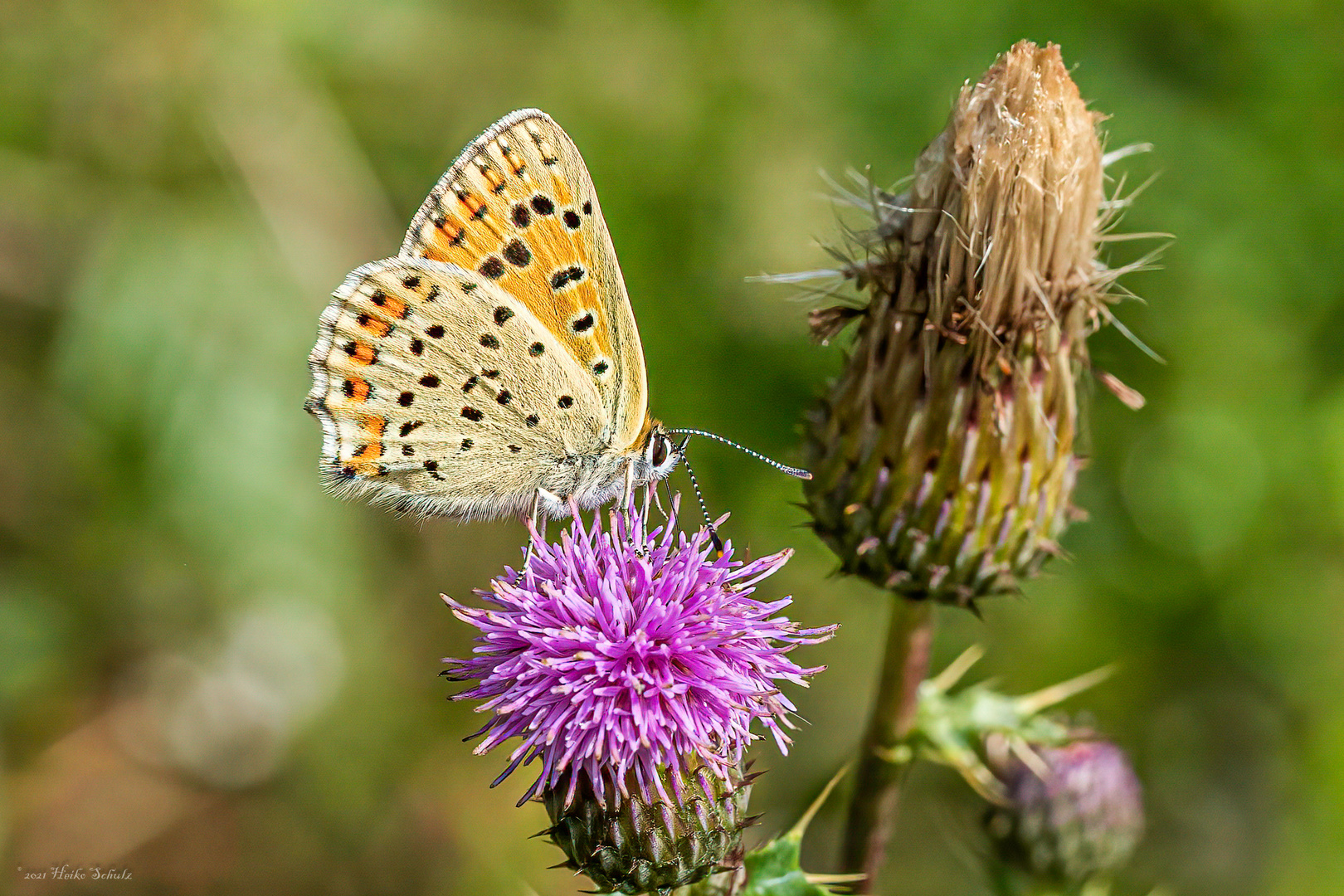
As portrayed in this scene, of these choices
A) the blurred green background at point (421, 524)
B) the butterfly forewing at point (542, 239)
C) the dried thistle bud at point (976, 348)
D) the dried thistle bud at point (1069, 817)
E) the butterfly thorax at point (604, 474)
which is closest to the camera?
the dried thistle bud at point (976, 348)

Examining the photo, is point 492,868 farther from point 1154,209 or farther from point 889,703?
point 1154,209

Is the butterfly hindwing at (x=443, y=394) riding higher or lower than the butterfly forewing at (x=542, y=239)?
lower

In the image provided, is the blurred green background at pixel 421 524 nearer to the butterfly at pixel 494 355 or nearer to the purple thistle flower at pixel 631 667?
the butterfly at pixel 494 355

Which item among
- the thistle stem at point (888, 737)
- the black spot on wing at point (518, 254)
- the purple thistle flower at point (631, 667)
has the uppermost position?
the black spot on wing at point (518, 254)

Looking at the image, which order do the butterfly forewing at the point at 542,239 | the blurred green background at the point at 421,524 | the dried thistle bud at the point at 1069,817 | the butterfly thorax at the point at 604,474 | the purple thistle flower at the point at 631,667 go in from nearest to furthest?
the purple thistle flower at the point at 631,667 → the butterfly forewing at the point at 542,239 → the butterfly thorax at the point at 604,474 → the dried thistle bud at the point at 1069,817 → the blurred green background at the point at 421,524

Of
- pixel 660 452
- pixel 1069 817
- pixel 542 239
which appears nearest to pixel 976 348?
pixel 660 452

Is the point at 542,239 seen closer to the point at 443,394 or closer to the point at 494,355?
the point at 494,355

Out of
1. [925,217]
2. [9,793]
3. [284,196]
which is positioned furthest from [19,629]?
[925,217]

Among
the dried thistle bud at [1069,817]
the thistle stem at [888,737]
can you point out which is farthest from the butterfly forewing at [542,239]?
the dried thistle bud at [1069,817]

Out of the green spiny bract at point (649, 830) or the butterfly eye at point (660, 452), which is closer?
the green spiny bract at point (649, 830)

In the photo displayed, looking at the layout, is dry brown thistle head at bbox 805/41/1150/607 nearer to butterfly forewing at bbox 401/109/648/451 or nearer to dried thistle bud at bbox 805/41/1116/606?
dried thistle bud at bbox 805/41/1116/606
